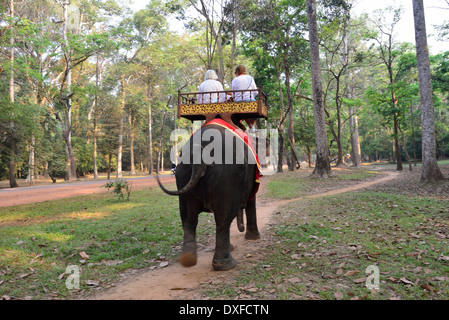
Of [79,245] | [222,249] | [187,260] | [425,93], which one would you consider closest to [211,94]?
[222,249]

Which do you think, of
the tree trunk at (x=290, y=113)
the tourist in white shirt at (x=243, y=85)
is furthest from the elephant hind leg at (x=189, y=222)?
the tree trunk at (x=290, y=113)

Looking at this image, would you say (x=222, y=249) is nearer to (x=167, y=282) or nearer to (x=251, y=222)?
(x=167, y=282)

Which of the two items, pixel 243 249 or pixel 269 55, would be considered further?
pixel 269 55

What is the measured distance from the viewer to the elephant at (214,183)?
388 centimetres

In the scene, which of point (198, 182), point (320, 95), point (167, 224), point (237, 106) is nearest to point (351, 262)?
point (198, 182)

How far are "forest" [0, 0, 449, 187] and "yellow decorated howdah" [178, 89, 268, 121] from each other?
12.3 metres

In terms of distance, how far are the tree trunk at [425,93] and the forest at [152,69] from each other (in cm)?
531

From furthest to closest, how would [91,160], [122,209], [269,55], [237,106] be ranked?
[91,160] < [269,55] < [122,209] < [237,106]

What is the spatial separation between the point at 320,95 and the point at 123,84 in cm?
Answer: 2483

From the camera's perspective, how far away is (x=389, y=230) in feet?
18.5

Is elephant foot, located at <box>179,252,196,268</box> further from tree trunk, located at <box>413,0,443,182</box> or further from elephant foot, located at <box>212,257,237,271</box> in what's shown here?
tree trunk, located at <box>413,0,443,182</box>

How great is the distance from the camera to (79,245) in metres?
5.53

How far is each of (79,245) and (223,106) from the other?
13.9 feet
